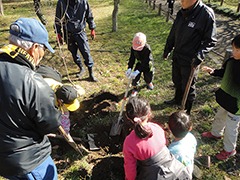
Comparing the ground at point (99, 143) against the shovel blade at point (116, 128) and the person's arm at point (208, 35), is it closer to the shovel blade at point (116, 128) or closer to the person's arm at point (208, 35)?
the shovel blade at point (116, 128)

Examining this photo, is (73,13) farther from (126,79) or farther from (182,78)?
(182,78)

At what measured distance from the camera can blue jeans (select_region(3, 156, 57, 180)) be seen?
1.60 metres

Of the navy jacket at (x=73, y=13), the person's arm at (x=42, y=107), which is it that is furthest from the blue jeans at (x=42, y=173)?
the navy jacket at (x=73, y=13)

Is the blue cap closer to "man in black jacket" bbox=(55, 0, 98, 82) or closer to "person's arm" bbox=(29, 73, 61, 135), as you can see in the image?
"person's arm" bbox=(29, 73, 61, 135)

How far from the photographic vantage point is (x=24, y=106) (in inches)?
48.3

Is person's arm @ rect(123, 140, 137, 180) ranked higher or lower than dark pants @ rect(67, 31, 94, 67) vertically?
lower

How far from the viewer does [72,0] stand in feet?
12.5

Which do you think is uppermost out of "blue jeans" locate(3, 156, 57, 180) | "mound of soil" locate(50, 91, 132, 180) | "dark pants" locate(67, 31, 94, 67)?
"dark pants" locate(67, 31, 94, 67)

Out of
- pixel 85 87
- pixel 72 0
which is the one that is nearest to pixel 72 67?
pixel 85 87

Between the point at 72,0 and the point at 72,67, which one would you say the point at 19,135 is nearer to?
the point at 72,0

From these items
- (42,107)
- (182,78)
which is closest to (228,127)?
(182,78)

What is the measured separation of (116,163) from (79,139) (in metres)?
0.88

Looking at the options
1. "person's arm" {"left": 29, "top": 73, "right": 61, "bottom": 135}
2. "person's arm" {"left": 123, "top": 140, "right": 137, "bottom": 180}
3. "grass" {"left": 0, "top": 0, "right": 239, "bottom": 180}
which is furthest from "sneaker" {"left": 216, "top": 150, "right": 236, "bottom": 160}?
"person's arm" {"left": 29, "top": 73, "right": 61, "bottom": 135}

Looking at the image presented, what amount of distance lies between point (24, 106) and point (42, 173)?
92 centimetres
